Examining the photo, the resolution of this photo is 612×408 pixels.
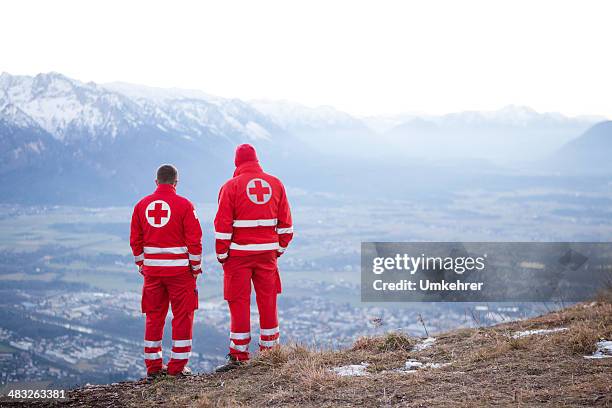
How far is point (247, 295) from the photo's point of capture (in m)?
6.43

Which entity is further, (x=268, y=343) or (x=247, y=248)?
(x=268, y=343)

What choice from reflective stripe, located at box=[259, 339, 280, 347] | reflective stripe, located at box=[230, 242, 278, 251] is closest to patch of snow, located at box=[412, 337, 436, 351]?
reflective stripe, located at box=[259, 339, 280, 347]

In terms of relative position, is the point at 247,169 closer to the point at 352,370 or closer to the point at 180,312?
the point at 180,312

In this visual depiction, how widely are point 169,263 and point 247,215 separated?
0.97m

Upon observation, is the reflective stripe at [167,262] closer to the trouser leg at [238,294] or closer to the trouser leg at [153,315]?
the trouser leg at [153,315]

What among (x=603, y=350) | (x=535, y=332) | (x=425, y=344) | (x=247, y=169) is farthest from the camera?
(x=425, y=344)

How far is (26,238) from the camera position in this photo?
106 metres

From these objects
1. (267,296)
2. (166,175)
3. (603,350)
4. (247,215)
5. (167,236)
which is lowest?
(603,350)

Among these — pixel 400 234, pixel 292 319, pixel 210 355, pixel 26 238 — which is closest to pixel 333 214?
pixel 400 234

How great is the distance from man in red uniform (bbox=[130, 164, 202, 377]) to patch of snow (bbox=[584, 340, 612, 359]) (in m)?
3.99

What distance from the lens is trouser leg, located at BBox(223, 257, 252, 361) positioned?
6.37 metres

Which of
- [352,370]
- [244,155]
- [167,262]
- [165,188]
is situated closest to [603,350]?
[352,370]

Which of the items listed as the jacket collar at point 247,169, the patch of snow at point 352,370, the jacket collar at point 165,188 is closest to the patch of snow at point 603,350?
the patch of snow at point 352,370

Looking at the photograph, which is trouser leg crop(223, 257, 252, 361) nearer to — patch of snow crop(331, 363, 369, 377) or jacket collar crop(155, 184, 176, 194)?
jacket collar crop(155, 184, 176, 194)
